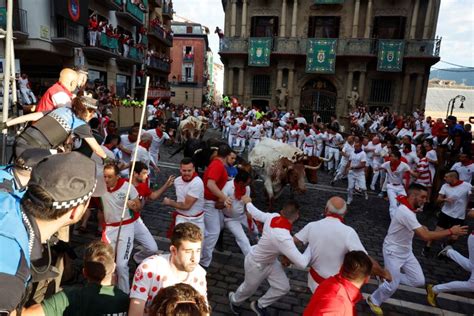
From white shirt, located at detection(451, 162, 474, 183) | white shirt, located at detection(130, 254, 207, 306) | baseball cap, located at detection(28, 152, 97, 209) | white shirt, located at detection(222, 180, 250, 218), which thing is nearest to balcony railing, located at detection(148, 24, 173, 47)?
white shirt, located at detection(451, 162, 474, 183)

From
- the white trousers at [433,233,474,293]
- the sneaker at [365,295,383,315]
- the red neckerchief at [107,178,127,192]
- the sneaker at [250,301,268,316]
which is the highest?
the red neckerchief at [107,178,127,192]

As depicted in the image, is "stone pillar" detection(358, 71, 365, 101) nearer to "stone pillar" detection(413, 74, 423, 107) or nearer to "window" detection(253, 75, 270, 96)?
"stone pillar" detection(413, 74, 423, 107)

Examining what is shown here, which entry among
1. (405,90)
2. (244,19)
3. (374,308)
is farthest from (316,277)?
(244,19)

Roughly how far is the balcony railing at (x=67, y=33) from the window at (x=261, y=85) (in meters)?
16.5

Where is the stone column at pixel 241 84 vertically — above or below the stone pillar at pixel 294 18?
below

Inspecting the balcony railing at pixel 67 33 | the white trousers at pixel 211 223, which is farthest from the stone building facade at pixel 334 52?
the white trousers at pixel 211 223

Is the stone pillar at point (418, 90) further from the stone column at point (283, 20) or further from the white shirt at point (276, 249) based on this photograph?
the white shirt at point (276, 249)

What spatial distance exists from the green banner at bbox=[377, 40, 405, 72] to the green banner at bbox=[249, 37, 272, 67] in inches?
383

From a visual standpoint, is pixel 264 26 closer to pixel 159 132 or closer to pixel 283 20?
pixel 283 20

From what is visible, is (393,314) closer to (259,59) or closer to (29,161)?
(29,161)

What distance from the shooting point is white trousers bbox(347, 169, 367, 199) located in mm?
9945

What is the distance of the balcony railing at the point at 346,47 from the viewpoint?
93.6 feet

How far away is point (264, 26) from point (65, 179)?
32794 millimetres

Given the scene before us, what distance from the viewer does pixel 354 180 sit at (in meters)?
10.1
